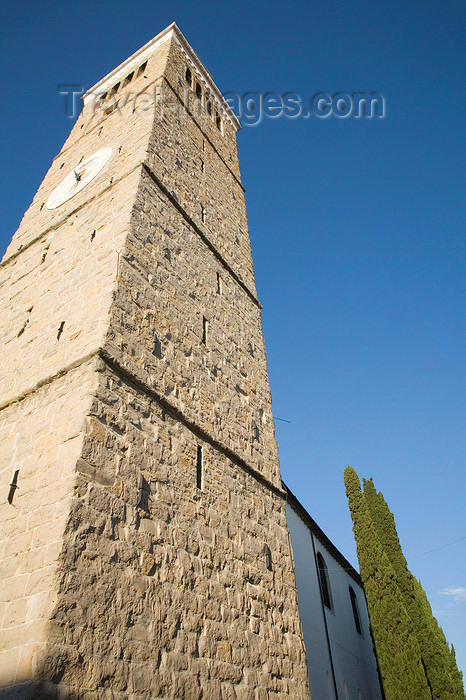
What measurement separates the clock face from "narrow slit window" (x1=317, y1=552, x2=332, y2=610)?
1003 cm

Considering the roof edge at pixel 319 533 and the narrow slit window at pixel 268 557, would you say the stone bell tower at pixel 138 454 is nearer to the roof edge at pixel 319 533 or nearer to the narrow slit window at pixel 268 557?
the narrow slit window at pixel 268 557

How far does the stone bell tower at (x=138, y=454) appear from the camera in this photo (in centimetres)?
300

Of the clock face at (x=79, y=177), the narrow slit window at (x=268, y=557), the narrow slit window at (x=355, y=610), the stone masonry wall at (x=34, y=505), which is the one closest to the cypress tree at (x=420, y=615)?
the narrow slit window at (x=355, y=610)

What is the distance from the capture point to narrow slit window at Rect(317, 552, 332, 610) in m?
11.3

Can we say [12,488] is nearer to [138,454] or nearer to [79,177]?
[138,454]

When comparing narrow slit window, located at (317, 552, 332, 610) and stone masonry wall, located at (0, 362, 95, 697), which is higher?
narrow slit window, located at (317, 552, 332, 610)

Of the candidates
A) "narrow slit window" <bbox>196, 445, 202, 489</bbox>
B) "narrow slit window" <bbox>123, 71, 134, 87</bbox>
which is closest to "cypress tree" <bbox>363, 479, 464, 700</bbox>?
"narrow slit window" <bbox>196, 445, 202, 489</bbox>

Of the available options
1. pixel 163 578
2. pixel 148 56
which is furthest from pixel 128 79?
pixel 163 578

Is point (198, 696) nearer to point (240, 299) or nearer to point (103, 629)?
point (103, 629)

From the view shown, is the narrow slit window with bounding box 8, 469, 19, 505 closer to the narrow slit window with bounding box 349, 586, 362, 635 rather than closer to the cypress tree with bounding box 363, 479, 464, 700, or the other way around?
the cypress tree with bounding box 363, 479, 464, 700

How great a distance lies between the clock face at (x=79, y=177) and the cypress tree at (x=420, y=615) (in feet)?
37.4

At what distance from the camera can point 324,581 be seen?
11.8 metres

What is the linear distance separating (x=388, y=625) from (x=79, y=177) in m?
11.7

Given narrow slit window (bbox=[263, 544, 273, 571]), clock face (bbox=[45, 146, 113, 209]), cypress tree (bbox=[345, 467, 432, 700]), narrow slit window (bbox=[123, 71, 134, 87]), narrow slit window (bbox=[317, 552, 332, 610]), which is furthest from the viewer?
narrow slit window (bbox=[317, 552, 332, 610])
